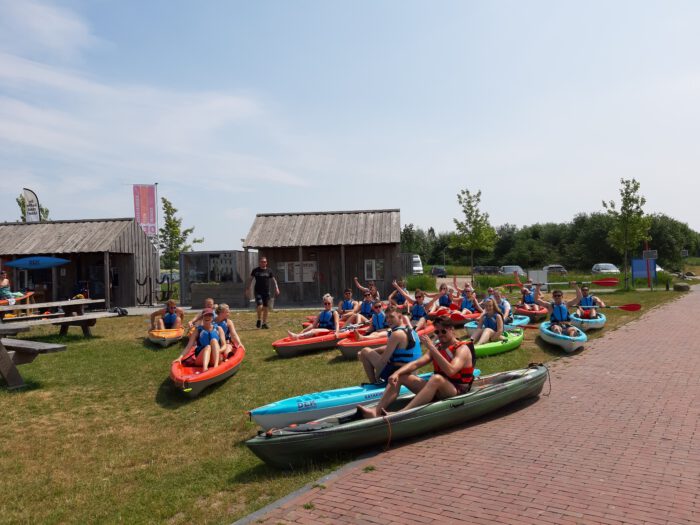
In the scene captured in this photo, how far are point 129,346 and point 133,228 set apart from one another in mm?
13449

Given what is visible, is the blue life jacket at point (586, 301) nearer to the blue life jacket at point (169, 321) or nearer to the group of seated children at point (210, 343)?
the group of seated children at point (210, 343)

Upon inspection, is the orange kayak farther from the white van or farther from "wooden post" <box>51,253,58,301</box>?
the white van

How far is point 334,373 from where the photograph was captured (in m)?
9.65

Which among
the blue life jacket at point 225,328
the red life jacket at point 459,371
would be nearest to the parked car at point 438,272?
the blue life jacket at point 225,328

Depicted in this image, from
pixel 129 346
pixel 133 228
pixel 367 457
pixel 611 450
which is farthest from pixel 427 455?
pixel 133 228

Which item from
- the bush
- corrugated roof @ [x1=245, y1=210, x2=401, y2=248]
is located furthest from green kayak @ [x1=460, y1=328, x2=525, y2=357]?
the bush

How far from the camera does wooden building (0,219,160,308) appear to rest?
2372cm

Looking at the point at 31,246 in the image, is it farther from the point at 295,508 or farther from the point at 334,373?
the point at 295,508

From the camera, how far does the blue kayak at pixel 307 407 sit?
20.7ft

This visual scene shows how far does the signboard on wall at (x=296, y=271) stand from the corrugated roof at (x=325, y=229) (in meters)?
1.21

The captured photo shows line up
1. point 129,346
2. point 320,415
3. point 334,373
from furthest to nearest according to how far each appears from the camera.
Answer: point 129,346 < point 334,373 < point 320,415

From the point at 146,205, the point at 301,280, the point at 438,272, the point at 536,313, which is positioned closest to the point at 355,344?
the point at 536,313

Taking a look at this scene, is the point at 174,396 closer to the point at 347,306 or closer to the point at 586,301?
the point at 347,306

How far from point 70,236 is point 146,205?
461 centimetres
